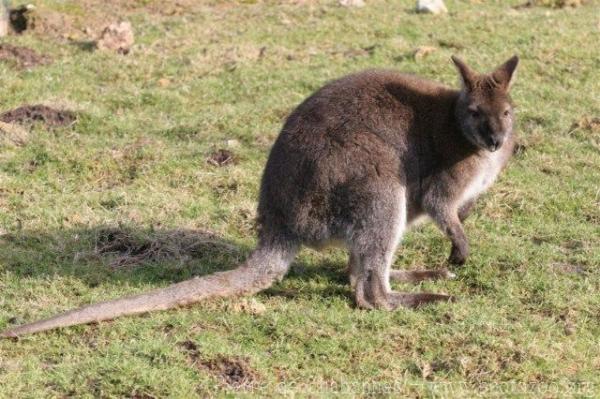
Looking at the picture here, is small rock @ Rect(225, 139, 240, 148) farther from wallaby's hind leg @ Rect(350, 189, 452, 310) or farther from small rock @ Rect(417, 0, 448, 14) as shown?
small rock @ Rect(417, 0, 448, 14)

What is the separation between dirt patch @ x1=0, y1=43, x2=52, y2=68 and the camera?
11.1 metres

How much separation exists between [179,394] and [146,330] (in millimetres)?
788

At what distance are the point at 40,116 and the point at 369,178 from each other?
15.5 ft

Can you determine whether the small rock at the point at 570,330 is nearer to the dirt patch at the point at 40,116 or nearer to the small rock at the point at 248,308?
the small rock at the point at 248,308

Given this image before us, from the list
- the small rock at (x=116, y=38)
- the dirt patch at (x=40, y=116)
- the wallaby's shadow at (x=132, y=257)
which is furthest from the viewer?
the small rock at (x=116, y=38)

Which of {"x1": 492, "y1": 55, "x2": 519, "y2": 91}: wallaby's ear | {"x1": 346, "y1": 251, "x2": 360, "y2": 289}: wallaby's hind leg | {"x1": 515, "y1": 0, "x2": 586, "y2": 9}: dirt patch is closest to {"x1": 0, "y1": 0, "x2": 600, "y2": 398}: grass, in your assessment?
{"x1": 346, "y1": 251, "x2": 360, "y2": 289}: wallaby's hind leg

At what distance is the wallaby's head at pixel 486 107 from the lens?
20.2 feet

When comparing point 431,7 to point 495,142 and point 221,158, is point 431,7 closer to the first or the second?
point 221,158

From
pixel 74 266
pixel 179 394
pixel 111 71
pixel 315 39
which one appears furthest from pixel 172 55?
pixel 179 394

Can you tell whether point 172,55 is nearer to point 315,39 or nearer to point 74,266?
point 315,39

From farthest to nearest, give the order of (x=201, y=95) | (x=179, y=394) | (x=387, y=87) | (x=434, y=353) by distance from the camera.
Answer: (x=201, y=95), (x=387, y=87), (x=434, y=353), (x=179, y=394)

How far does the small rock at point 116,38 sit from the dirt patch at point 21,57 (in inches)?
28.3

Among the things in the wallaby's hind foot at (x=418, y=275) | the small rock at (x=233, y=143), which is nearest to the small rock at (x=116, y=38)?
the small rock at (x=233, y=143)

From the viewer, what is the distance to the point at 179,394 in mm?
4766
